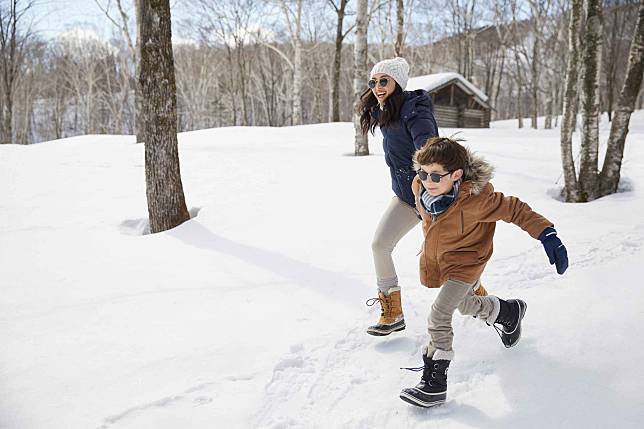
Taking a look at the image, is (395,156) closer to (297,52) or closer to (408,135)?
(408,135)

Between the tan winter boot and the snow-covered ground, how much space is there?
91mm

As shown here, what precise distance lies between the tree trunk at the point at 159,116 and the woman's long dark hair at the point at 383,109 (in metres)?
3.17

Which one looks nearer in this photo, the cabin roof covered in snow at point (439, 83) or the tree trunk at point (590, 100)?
the tree trunk at point (590, 100)

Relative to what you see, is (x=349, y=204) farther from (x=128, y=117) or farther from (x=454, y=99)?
(x=128, y=117)

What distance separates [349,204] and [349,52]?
4064 centimetres

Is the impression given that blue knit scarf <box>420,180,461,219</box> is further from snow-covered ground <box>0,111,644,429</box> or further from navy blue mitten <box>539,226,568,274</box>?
snow-covered ground <box>0,111,644,429</box>

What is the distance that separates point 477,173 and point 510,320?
970mm

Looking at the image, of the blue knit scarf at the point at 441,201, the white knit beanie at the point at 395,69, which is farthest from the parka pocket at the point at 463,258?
the white knit beanie at the point at 395,69

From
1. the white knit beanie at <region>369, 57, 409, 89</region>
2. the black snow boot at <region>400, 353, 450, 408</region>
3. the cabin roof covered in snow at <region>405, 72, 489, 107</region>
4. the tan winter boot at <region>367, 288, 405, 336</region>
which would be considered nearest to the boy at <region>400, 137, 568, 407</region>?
the black snow boot at <region>400, 353, 450, 408</region>

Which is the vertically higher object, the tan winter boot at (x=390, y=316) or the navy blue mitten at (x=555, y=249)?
the navy blue mitten at (x=555, y=249)

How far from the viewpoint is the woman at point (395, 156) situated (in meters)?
2.95

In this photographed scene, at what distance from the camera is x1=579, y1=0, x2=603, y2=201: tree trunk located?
5.98 metres

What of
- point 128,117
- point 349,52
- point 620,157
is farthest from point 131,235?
point 128,117

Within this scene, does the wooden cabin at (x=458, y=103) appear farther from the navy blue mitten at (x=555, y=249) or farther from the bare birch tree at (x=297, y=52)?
the navy blue mitten at (x=555, y=249)
